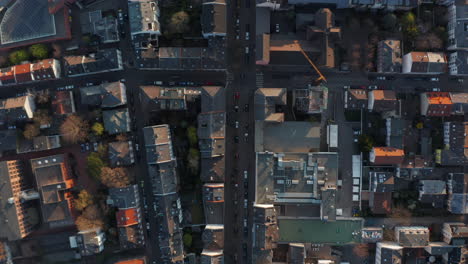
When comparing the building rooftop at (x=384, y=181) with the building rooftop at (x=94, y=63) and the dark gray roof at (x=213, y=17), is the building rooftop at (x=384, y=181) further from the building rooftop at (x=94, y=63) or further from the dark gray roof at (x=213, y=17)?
the building rooftop at (x=94, y=63)

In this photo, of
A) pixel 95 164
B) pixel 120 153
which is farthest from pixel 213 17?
pixel 95 164

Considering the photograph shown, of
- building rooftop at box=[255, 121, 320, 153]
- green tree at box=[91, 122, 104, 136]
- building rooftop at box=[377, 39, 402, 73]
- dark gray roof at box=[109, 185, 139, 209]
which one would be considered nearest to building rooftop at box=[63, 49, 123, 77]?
green tree at box=[91, 122, 104, 136]

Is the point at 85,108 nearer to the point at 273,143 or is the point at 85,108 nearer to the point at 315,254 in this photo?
the point at 273,143

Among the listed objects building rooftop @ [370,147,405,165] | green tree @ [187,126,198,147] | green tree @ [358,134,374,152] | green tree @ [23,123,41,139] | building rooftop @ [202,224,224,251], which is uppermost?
green tree @ [23,123,41,139]

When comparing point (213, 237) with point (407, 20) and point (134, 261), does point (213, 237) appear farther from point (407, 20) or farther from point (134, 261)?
point (407, 20)

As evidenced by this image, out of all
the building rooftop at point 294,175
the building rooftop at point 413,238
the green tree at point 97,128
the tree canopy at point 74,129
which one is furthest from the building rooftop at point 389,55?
the tree canopy at point 74,129

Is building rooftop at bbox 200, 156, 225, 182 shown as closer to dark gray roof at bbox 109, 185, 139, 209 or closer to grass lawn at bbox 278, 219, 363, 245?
dark gray roof at bbox 109, 185, 139, 209
